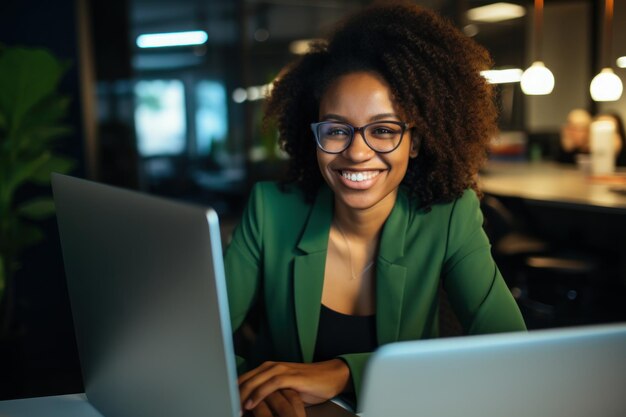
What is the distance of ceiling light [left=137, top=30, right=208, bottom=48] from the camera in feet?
15.7

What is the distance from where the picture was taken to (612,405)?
0.74 meters

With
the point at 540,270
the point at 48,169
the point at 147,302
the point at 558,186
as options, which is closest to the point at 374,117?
the point at 147,302

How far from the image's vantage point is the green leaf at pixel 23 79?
2.78m

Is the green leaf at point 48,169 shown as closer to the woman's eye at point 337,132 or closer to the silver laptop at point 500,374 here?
the woman's eye at point 337,132

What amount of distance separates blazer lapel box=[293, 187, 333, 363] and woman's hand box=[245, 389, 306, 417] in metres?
0.40

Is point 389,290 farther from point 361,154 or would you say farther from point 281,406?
point 281,406

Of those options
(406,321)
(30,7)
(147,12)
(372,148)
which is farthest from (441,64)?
(147,12)

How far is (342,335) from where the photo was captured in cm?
149

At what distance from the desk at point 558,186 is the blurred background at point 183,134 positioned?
70mm

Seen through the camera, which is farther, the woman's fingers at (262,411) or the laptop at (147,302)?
the woman's fingers at (262,411)

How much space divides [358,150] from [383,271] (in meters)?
0.28

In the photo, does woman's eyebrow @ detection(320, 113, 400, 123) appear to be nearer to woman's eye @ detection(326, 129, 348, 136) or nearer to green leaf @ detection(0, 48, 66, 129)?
woman's eye @ detection(326, 129, 348, 136)

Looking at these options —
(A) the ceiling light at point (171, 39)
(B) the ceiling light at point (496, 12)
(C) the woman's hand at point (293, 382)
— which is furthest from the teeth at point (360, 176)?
(B) the ceiling light at point (496, 12)

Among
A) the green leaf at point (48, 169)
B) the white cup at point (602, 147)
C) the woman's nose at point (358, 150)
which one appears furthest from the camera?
the white cup at point (602, 147)
